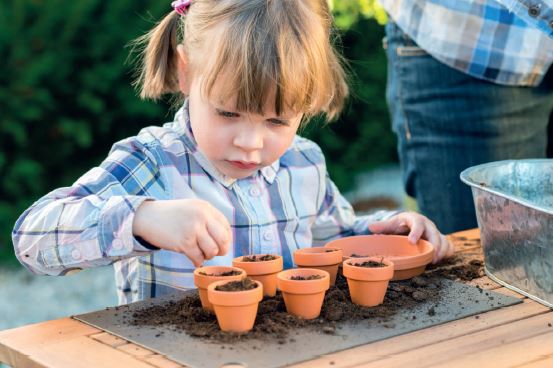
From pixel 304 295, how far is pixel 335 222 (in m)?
0.80

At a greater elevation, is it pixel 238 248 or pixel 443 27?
pixel 443 27

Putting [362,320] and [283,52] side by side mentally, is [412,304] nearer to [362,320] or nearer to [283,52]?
[362,320]

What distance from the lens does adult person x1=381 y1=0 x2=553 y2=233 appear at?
254cm

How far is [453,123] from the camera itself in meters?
2.65

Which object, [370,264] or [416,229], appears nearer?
[370,264]

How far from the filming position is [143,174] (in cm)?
199

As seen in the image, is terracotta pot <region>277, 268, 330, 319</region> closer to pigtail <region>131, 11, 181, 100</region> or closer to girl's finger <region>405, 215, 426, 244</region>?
girl's finger <region>405, 215, 426, 244</region>

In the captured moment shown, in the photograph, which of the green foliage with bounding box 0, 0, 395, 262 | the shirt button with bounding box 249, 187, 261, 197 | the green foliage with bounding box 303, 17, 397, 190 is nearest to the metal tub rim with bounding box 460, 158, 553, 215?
the shirt button with bounding box 249, 187, 261, 197

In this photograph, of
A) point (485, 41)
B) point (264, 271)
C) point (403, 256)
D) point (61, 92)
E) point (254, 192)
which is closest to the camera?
point (264, 271)

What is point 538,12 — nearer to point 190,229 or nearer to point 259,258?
point 259,258

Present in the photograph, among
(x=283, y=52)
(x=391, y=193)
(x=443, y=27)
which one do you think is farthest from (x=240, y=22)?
(x=391, y=193)

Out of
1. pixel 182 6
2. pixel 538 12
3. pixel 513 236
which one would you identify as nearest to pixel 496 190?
pixel 513 236

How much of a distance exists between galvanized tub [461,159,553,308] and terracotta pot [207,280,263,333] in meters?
0.55

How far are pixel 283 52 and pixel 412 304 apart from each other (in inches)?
23.4
